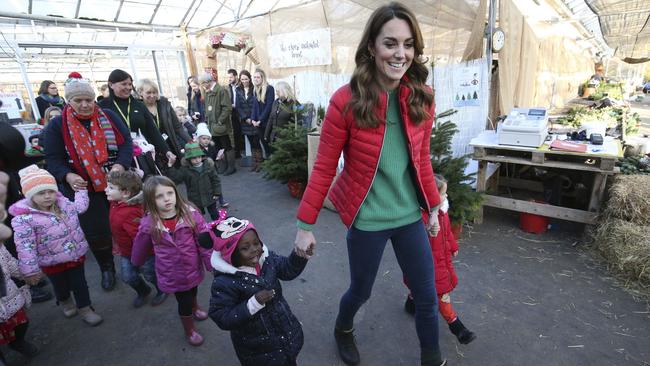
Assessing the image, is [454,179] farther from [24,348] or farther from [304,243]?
[24,348]

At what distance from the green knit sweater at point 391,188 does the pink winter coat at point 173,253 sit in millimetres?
1305

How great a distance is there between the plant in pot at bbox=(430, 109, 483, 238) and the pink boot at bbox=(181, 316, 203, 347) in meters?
2.79

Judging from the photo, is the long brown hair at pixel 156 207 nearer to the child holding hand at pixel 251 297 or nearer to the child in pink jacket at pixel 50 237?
the child in pink jacket at pixel 50 237

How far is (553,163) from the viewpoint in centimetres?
389

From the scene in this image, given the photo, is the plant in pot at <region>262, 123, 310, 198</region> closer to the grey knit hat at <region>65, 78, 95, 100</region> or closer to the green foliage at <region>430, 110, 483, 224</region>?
the green foliage at <region>430, 110, 483, 224</region>

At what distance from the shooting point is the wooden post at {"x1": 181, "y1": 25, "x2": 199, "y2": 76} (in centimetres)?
1027

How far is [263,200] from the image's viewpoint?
5828 millimetres

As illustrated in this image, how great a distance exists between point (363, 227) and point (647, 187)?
3.54 meters

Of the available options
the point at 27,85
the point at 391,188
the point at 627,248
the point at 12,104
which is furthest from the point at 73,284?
the point at 27,85

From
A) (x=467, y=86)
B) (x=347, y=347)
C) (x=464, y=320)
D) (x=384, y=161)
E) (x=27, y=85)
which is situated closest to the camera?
(x=384, y=161)

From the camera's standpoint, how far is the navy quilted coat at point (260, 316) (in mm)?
1633

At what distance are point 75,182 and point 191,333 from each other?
1.63m

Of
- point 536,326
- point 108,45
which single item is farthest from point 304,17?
point 536,326

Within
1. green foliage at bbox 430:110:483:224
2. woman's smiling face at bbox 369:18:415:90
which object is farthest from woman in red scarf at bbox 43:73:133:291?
green foliage at bbox 430:110:483:224
